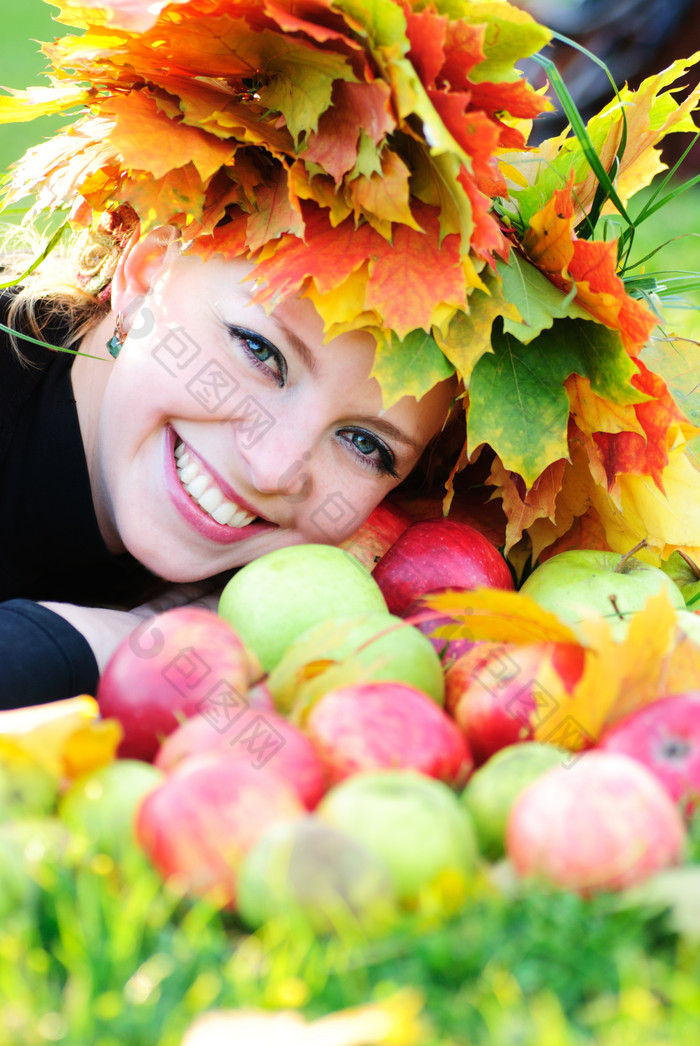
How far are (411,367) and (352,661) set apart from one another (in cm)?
44

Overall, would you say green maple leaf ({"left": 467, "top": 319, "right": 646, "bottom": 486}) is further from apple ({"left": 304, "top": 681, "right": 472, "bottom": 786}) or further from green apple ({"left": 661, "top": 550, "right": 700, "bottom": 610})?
apple ({"left": 304, "top": 681, "right": 472, "bottom": 786})

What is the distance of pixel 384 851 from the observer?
554 millimetres

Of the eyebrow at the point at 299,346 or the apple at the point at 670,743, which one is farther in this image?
the eyebrow at the point at 299,346

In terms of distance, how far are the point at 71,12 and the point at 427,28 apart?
43 cm

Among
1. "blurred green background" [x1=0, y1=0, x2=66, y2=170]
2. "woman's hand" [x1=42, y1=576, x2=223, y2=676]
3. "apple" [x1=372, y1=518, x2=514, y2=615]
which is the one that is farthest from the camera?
"blurred green background" [x1=0, y1=0, x2=66, y2=170]

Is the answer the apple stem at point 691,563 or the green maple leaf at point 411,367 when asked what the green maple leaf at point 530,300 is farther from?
the apple stem at point 691,563

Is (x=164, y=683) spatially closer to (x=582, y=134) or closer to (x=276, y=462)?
(x=276, y=462)

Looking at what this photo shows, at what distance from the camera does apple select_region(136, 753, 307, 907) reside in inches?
22.1

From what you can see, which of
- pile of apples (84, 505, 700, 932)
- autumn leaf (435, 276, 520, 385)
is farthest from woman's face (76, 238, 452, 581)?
pile of apples (84, 505, 700, 932)

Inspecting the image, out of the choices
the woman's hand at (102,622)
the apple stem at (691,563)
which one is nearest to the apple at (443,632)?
the woman's hand at (102,622)

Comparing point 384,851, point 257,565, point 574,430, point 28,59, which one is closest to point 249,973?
point 384,851

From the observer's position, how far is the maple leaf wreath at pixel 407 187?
985mm

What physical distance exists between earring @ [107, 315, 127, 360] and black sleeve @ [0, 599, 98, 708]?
1.71 feet

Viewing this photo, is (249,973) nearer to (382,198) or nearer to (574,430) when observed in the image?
(382,198)
